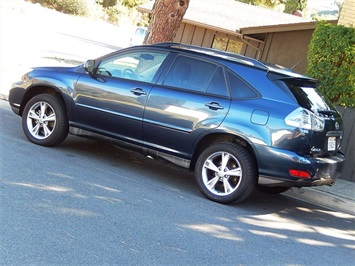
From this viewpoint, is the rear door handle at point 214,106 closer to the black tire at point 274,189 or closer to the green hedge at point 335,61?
the black tire at point 274,189

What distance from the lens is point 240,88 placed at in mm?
6926

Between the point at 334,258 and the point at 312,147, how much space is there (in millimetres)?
1398

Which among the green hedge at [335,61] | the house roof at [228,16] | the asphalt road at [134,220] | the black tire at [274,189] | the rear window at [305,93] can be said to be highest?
the house roof at [228,16]

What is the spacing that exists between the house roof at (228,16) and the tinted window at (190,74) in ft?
36.9

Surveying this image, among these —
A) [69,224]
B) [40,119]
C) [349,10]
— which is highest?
[349,10]

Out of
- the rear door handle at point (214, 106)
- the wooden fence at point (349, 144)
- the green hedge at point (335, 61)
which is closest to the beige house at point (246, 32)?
the green hedge at point (335, 61)

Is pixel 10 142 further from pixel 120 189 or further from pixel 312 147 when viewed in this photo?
pixel 312 147

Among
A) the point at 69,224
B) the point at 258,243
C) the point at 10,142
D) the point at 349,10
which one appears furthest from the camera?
the point at 349,10

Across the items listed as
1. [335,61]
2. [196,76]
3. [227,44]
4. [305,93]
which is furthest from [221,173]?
[227,44]

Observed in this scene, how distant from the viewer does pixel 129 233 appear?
5.27 metres

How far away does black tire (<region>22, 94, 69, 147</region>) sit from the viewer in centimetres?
789

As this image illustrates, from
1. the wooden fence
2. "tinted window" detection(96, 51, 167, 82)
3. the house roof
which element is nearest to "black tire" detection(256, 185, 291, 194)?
the wooden fence

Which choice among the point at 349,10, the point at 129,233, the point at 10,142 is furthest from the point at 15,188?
the point at 349,10

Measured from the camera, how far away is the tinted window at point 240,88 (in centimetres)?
684
